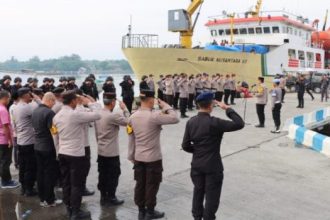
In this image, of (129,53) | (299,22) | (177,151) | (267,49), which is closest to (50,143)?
(177,151)

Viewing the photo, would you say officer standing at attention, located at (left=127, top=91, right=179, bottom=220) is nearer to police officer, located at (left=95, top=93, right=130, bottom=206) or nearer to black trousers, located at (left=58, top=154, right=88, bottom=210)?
police officer, located at (left=95, top=93, right=130, bottom=206)

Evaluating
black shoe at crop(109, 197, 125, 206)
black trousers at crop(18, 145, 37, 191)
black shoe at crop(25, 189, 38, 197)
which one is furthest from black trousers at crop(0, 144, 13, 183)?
black shoe at crop(109, 197, 125, 206)

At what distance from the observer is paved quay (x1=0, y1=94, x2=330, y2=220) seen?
466cm

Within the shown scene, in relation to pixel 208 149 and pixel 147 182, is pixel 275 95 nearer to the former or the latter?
pixel 147 182

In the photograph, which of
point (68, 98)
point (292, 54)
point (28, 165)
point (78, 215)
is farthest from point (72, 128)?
point (292, 54)

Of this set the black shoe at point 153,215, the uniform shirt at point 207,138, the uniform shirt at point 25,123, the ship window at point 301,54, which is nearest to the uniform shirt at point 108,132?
the black shoe at point 153,215

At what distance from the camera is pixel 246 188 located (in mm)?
5645

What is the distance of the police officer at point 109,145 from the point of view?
473 centimetres

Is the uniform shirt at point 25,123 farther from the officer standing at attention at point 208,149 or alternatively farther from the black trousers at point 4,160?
the officer standing at attention at point 208,149

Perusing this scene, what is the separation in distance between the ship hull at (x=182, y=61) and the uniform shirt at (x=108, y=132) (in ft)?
43.9

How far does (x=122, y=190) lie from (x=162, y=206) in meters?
0.87

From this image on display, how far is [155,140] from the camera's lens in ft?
14.4

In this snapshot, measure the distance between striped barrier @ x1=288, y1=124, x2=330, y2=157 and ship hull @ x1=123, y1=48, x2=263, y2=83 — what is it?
10.2m

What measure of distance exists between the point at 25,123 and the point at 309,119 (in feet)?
25.8
